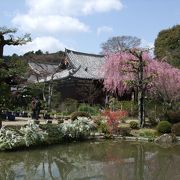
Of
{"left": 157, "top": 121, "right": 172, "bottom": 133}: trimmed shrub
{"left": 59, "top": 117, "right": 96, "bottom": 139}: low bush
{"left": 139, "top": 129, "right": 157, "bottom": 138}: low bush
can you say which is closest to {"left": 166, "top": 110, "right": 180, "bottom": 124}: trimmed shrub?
{"left": 157, "top": 121, "right": 172, "bottom": 133}: trimmed shrub

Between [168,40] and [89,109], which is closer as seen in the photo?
[89,109]

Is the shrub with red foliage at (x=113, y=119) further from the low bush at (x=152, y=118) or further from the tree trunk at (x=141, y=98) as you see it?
the low bush at (x=152, y=118)

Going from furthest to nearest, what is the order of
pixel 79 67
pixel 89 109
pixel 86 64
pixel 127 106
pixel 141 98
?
1. pixel 86 64
2. pixel 79 67
3. pixel 89 109
4. pixel 127 106
5. pixel 141 98

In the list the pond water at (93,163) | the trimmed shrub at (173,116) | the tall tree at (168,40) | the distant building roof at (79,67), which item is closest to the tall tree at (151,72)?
the trimmed shrub at (173,116)

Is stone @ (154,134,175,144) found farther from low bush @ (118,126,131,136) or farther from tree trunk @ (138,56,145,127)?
tree trunk @ (138,56,145,127)

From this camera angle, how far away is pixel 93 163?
14.2m

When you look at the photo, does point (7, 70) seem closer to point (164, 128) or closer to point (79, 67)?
point (164, 128)

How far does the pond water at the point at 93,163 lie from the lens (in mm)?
12016

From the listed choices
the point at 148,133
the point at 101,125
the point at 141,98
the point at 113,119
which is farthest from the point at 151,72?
the point at 113,119

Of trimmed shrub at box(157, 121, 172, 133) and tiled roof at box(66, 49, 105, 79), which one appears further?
tiled roof at box(66, 49, 105, 79)

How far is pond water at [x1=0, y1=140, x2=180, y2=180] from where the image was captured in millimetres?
12016

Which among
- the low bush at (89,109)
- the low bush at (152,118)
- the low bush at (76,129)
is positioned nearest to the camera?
the low bush at (76,129)

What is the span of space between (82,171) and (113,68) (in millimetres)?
20464

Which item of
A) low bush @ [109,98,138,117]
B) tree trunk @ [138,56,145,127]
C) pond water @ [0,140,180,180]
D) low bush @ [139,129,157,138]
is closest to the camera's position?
pond water @ [0,140,180,180]
